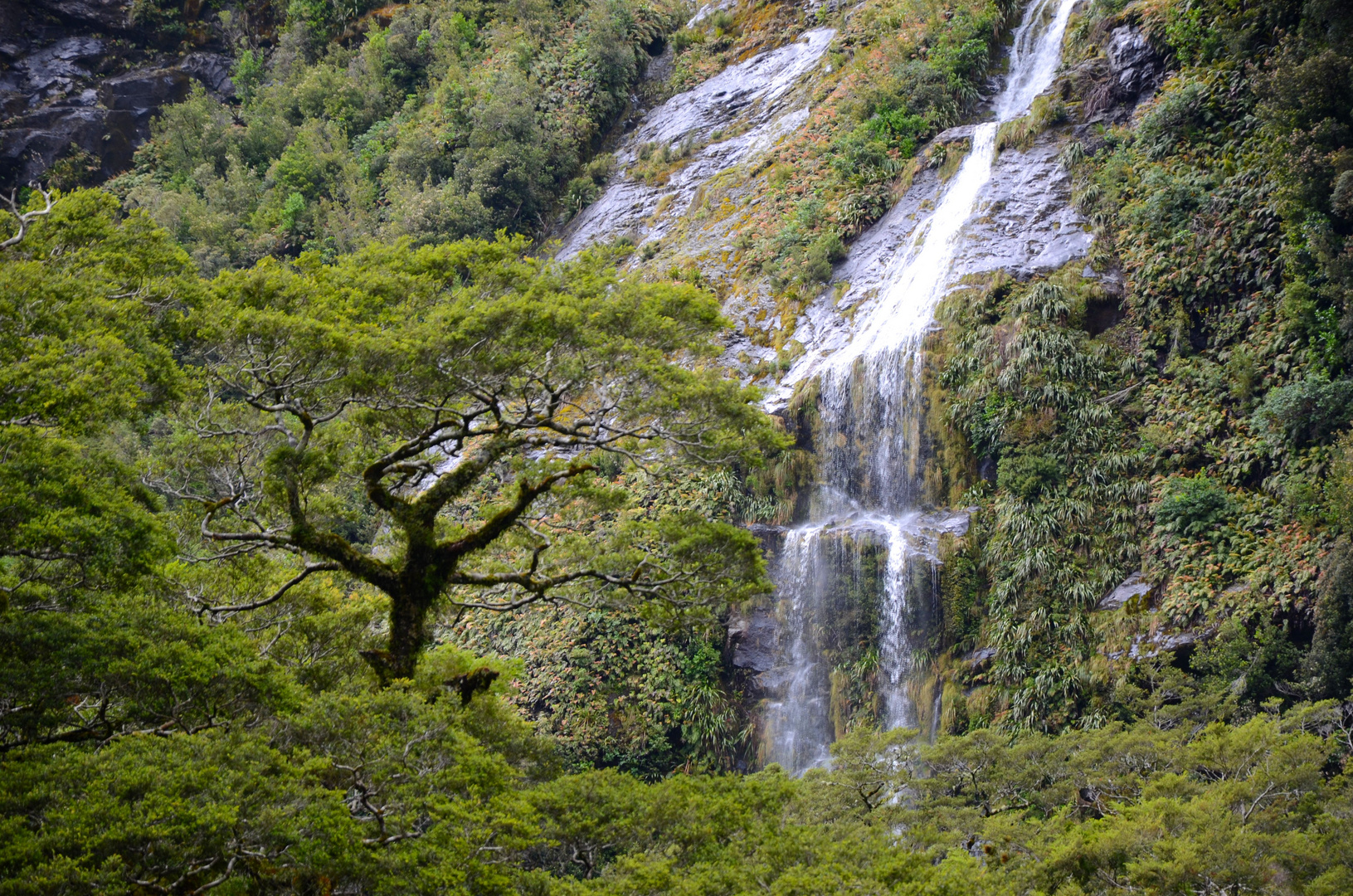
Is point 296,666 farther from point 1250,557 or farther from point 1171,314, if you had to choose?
point 1171,314

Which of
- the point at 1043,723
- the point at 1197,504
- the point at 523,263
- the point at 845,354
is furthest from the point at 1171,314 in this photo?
the point at 523,263

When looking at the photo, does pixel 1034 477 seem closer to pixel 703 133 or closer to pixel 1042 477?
pixel 1042 477

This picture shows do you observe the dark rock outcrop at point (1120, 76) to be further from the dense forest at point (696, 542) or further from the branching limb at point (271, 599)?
the branching limb at point (271, 599)

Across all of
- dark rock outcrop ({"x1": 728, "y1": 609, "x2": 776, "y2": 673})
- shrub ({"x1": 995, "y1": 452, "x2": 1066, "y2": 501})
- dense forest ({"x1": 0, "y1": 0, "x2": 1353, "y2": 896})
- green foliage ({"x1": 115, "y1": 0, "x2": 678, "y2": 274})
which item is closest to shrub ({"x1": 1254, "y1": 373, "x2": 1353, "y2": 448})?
dense forest ({"x1": 0, "y1": 0, "x2": 1353, "y2": 896})

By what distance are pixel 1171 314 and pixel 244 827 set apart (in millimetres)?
15245

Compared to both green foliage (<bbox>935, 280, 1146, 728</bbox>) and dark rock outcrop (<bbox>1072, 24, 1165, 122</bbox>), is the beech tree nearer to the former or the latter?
green foliage (<bbox>935, 280, 1146, 728</bbox>)

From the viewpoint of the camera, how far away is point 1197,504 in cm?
1325

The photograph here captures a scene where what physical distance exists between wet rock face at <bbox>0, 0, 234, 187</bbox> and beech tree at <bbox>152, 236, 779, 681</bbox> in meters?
34.8

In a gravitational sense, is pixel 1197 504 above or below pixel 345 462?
below

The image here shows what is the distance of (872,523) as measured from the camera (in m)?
16.1

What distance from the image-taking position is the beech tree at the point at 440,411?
918cm

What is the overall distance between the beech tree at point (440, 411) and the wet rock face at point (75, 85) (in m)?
34.8

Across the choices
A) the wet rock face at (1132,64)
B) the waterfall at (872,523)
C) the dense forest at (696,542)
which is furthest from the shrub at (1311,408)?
the wet rock face at (1132,64)

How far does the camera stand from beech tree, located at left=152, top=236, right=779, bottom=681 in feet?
30.1
